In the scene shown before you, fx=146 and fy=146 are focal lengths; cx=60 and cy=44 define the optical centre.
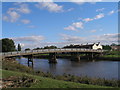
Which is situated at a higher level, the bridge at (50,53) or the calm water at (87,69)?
the bridge at (50,53)

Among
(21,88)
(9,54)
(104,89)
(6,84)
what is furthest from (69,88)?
(9,54)

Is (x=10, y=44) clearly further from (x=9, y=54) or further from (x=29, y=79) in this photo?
(x=29, y=79)

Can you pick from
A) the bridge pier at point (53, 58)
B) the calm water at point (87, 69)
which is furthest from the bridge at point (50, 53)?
the calm water at point (87, 69)

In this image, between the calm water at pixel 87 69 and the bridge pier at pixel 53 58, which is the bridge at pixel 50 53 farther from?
the calm water at pixel 87 69

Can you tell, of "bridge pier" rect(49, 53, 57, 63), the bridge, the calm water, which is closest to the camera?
the calm water

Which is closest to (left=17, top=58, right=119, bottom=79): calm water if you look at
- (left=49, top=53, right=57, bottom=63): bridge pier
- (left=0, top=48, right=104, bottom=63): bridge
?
(left=0, top=48, right=104, bottom=63): bridge

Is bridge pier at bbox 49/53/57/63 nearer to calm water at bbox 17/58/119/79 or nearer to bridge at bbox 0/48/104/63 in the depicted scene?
bridge at bbox 0/48/104/63

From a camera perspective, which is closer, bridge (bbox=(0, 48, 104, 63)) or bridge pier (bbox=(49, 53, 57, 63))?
bridge (bbox=(0, 48, 104, 63))

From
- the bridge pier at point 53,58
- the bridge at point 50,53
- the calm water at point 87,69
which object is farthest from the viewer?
the bridge pier at point 53,58

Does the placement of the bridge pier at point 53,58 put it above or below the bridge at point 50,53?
below

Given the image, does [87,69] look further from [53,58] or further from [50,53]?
[50,53]

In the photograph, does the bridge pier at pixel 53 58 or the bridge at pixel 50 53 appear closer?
the bridge at pixel 50 53

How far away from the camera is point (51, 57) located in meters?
58.3

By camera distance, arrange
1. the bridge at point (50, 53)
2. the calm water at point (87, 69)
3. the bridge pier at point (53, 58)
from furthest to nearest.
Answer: the bridge pier at point (53, 58)
the bridge at point (50, 53)
the calm water at point (87, 69)
